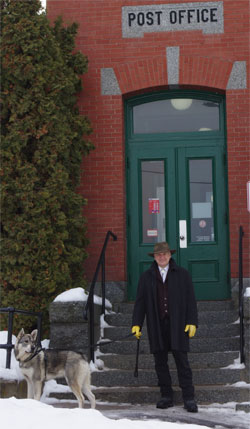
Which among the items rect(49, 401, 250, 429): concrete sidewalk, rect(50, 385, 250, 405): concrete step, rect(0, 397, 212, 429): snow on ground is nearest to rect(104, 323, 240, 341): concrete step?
rect(50, 385, 250, 405): concrete step

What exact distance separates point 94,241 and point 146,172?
1382mm

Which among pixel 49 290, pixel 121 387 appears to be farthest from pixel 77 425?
pixel 49 290

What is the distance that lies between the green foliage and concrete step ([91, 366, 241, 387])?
4.68ft

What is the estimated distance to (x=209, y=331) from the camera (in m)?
8.73

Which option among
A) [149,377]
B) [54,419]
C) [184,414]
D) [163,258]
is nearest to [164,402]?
[184,414]

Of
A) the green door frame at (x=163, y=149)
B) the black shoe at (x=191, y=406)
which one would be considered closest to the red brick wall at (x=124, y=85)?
the green door frame at (x=163, y=149)

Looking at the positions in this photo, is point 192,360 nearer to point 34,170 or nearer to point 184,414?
point 184,414

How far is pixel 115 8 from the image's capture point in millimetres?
10328

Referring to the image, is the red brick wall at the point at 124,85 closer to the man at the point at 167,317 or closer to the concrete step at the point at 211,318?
the concrete step at the point at 211,318

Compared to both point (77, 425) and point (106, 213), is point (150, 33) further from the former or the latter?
point (77, 425)

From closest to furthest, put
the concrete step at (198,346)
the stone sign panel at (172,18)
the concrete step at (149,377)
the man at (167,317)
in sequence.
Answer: the man at (167,317) < the concrete step at (149,377) < the concrete step at (198,346) < the stone sign panel at (172,18)

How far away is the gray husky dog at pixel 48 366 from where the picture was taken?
22.7 feet

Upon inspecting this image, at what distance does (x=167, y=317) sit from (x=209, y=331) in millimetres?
1650

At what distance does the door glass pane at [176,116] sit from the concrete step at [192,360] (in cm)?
382
